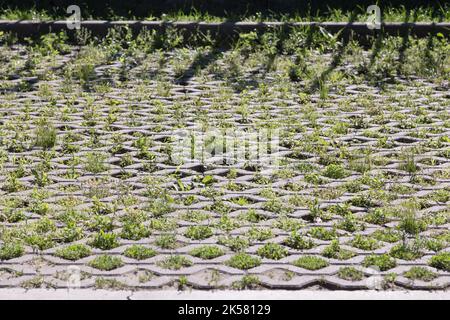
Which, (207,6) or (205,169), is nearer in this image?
(205,169)

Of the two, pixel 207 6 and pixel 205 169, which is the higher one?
pixel 207 6

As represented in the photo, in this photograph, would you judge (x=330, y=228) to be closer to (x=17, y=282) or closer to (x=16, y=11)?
(x=17, y=282)

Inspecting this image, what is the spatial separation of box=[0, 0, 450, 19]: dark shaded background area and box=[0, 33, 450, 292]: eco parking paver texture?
1.42 meters

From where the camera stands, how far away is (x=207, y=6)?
12148 millimetres

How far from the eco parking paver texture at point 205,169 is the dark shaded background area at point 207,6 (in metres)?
1.42

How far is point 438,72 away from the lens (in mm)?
9953

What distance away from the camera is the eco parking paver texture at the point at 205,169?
227 inches

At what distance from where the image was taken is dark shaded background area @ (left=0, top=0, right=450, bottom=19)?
11938 mm

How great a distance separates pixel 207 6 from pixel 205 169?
5123 mm

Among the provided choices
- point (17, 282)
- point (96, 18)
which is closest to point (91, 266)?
point (17, 282)

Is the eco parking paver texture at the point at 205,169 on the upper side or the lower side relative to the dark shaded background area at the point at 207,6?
lower

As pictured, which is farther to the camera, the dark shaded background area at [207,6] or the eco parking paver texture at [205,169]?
the dark shaded background area at [207,6]

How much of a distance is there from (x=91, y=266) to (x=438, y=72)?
17.6ft

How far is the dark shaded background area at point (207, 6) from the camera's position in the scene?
470 inches
